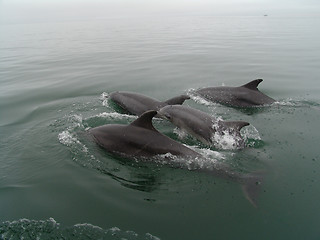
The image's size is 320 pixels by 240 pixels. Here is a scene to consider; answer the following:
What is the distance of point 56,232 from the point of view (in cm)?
664

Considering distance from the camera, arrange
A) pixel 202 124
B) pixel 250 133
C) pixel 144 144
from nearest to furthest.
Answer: pixel 144 144 → pixel 202 124 → pixel 250 133

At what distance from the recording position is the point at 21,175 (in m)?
8.95

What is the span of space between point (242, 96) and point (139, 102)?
4.96 m

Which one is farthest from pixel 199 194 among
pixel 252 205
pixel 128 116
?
pixel 128 116

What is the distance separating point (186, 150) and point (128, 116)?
4533 mm

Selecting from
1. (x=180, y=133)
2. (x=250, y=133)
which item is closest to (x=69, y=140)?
(x=180, y=133)

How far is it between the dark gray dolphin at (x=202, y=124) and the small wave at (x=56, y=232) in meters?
5.04

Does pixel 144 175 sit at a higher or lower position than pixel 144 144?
lower

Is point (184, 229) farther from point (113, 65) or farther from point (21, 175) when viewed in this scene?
point (113, 65)

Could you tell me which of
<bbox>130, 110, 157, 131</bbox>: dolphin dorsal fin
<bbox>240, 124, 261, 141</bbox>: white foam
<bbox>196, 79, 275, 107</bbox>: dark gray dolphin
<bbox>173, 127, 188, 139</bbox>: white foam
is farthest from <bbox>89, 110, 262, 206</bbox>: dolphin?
<bbox>196, 79, 275, 107</bbox>: dark gray dolphin

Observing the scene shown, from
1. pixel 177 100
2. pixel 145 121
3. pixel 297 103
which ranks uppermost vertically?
pixel 145 121

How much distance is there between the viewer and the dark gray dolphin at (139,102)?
13.3m

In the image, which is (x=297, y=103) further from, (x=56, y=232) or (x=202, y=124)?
(x=56, y=232)

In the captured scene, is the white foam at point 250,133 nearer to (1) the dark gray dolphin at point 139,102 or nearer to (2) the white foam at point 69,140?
(1) the dark gray dolphin at point 139,102
